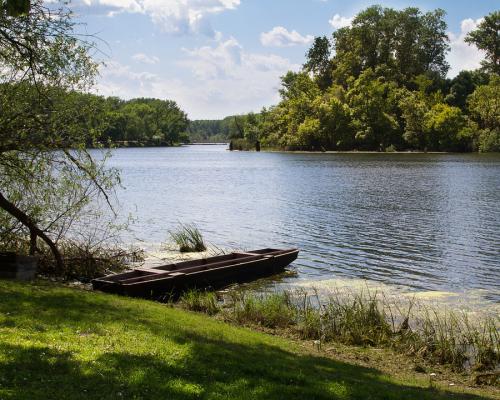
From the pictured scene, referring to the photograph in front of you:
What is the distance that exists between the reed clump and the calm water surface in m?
5.59

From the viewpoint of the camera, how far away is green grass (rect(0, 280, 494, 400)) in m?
7.92

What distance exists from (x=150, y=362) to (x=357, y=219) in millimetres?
31324

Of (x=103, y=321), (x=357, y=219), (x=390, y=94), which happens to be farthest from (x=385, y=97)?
(x=103, y=321)

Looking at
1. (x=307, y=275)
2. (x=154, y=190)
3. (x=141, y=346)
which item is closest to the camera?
(x=141, y=346)

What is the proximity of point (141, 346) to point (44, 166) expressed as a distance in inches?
376

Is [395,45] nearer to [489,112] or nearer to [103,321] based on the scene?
[489,112]

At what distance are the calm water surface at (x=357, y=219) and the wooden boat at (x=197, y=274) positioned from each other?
1510mm

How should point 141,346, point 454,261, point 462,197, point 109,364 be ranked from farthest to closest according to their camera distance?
point 462,197 < point 454,261 < point 141,346 < point 109,364

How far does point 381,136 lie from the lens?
448ft

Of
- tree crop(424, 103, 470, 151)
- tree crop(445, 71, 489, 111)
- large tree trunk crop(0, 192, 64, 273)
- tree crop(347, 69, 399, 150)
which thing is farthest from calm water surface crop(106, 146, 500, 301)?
tree crop(445, 71, 489, 111)

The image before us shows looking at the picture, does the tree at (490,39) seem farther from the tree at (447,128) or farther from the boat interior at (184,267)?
the boat interior at (184,267)

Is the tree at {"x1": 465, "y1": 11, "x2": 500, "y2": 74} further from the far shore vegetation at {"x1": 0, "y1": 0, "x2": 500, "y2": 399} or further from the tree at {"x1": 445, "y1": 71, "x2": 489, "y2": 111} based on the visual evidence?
the far shore vegetation at {"x1": 0, "y1": 0, "x2": 500, "y2": 399}

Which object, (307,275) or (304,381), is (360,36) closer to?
(307,275)

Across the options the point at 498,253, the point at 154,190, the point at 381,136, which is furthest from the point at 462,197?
the point at 381,136
